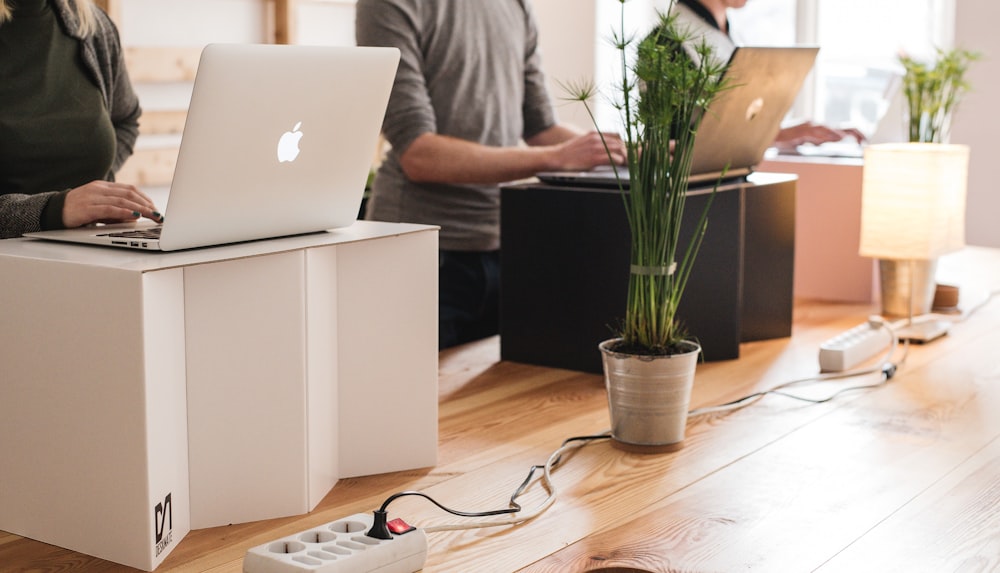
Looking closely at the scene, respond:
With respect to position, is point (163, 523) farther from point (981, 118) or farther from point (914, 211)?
point (981, 118)

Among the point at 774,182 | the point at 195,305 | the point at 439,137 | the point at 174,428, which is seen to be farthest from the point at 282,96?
the point at 774,182

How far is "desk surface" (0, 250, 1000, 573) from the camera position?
1.46 metres

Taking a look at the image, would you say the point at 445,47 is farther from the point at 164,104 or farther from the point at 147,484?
the point at 164,104

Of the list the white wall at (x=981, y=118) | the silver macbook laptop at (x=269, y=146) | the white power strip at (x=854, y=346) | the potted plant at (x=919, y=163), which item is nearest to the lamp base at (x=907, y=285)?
the potted plant at (x=919, y=163)

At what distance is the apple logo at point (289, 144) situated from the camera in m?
1.55

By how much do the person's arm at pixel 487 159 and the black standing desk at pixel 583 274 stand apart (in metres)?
0.08

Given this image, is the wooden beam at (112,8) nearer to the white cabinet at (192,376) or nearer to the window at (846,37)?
the white cabinet at (192,376)

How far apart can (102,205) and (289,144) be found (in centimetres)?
34

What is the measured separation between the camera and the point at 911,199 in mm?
2793

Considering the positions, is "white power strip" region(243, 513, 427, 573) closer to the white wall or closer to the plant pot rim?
the plant pot rim

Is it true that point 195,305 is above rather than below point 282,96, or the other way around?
below

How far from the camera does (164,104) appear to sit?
4.09 meters

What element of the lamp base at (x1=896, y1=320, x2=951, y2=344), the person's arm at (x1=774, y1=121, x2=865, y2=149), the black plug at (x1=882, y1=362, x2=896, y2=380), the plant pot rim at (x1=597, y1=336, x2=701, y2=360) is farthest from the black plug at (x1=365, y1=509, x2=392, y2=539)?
the person's arm at (x1=774, y1=121, x2=865, y2=149)

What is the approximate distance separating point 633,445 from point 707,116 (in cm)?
79
